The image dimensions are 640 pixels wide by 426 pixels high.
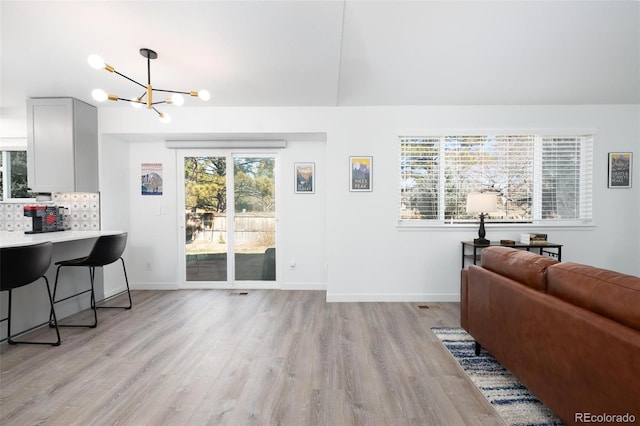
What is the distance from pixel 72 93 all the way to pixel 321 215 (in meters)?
3.32

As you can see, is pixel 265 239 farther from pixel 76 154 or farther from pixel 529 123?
pixel 529 123

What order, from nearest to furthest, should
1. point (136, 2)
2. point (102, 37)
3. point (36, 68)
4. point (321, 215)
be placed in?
point (136, 2) < point (102, 37) < point (36, 68) < point (321, 215)

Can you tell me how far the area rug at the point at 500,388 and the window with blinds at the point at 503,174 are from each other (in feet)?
5.80

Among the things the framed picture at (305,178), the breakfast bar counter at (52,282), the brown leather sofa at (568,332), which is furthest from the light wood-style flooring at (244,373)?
the framed picture at (305,178)

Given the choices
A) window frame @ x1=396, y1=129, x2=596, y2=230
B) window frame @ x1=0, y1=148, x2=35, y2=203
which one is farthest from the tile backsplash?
window frame @ x1=396, y1=129, x2=596, y2=230

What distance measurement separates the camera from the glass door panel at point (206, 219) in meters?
4.35

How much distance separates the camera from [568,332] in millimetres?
1382

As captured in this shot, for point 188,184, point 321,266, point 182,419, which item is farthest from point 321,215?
point 182,419

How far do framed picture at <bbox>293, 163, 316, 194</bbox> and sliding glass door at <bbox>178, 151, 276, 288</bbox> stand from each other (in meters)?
0.37

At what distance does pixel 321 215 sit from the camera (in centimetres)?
425

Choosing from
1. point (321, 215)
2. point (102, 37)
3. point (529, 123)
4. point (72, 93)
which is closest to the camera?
point (102, 37)

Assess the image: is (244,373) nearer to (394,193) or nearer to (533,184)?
(394,193)

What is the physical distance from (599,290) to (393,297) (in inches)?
101

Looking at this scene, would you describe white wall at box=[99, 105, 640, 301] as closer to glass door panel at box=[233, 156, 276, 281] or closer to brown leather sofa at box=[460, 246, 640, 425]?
glass door panel at box=[233, 156, 276, 281]
